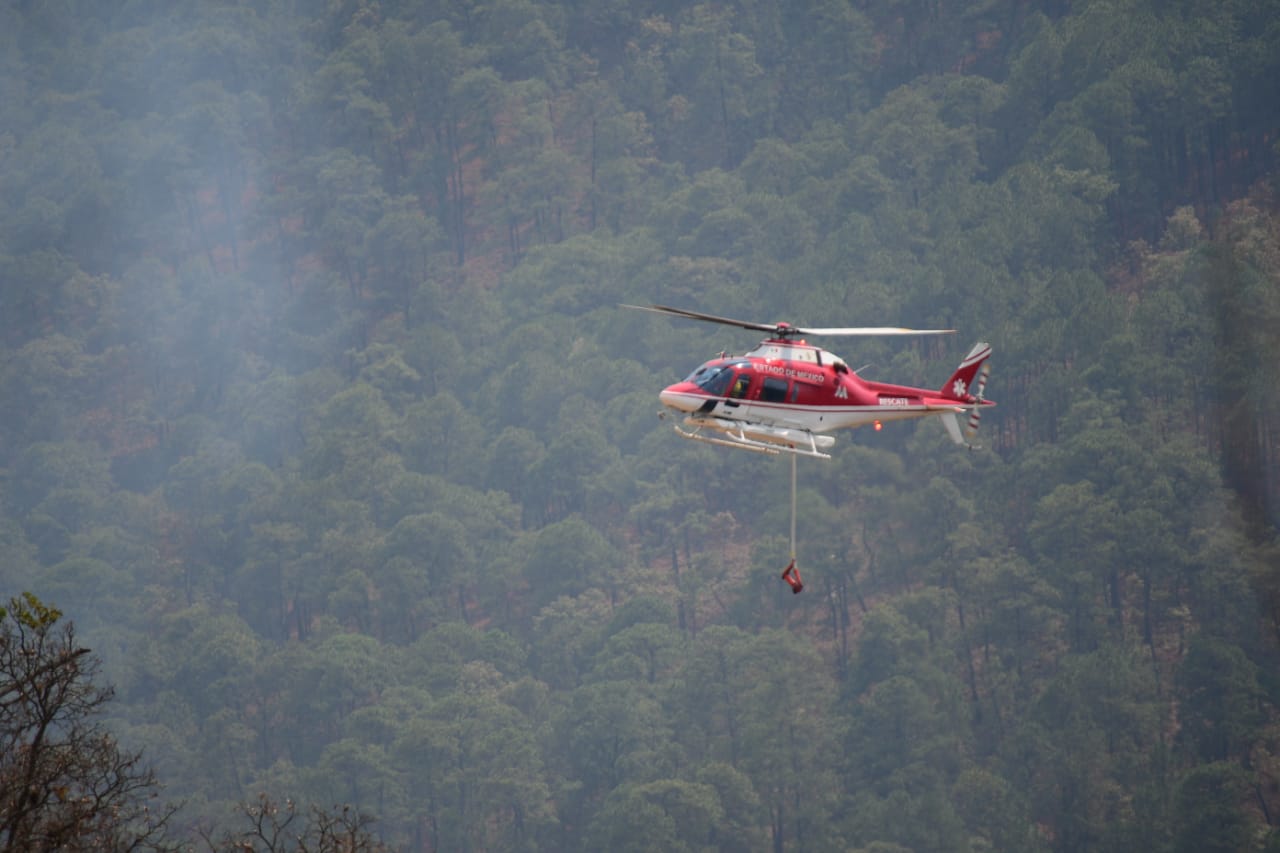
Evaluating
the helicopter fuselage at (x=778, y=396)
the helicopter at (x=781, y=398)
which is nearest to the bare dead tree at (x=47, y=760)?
the helicopter at (x=781, y=398)

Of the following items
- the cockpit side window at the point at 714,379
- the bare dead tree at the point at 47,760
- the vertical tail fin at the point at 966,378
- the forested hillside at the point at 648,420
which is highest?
the forested hillside at the point at 648,420

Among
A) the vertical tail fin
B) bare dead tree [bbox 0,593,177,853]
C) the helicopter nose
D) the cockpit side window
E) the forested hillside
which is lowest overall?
bare dead tree [bbox 0,593,177,853]

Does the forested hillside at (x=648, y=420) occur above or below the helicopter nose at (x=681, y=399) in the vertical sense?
above

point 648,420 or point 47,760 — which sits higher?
point 648,420

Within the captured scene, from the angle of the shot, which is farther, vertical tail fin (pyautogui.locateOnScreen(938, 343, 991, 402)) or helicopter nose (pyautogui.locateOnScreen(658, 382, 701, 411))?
vertical tail fin (pyautogui.locateOnScreen(938, 343, 991, 402))

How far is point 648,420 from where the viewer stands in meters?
135

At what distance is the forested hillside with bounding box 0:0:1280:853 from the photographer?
101438mm

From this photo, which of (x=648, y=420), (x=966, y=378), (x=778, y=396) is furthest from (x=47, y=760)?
(x=648, y=420)

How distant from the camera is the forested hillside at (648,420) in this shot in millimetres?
101438

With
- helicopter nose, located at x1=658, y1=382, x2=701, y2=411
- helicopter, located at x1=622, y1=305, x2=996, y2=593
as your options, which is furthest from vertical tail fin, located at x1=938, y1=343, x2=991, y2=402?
helicopter nose, located at x1=658, y1=382, x2=701, y2=411

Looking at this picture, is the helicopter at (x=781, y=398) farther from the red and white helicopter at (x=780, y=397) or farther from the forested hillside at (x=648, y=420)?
the forested hillside at (x=648, y=420)

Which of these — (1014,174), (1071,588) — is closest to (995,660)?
(1071,588)

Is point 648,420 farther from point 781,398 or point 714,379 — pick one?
point 714,379

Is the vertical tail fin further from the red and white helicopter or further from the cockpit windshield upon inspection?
the cockpit windshield
